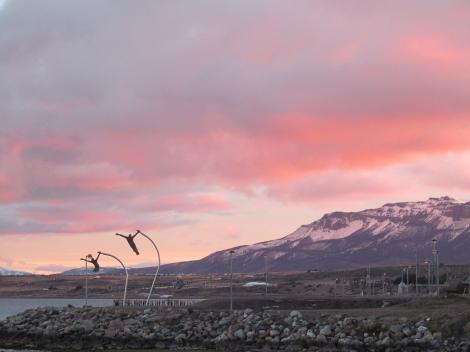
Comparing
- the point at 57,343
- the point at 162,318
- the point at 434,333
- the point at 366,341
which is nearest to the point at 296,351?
the point at 366,341

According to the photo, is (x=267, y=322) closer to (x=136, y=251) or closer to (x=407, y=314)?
(x=407, y=314)

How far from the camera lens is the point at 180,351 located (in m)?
66.3

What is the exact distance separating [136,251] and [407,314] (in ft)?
116

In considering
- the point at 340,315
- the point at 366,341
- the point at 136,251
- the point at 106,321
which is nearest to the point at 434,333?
the point at 366,341

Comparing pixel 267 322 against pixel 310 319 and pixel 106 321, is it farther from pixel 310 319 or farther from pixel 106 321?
pixel 106 321

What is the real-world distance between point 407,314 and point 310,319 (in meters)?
7.69

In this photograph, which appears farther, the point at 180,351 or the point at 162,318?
the point at 162,318

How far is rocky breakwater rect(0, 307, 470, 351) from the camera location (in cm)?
6425

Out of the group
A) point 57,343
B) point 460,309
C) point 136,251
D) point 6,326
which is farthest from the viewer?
point 136,251

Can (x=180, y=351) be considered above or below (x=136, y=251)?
below

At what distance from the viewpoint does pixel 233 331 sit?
72250 mm

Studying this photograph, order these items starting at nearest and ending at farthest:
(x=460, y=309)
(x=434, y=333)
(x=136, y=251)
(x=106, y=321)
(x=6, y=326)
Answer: (x=434, y=333), (x=460, y=309), (x=106, y=321), (x=6, y=326), (x=136, y=251)

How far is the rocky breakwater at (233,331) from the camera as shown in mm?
64250

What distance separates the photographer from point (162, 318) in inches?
3132
